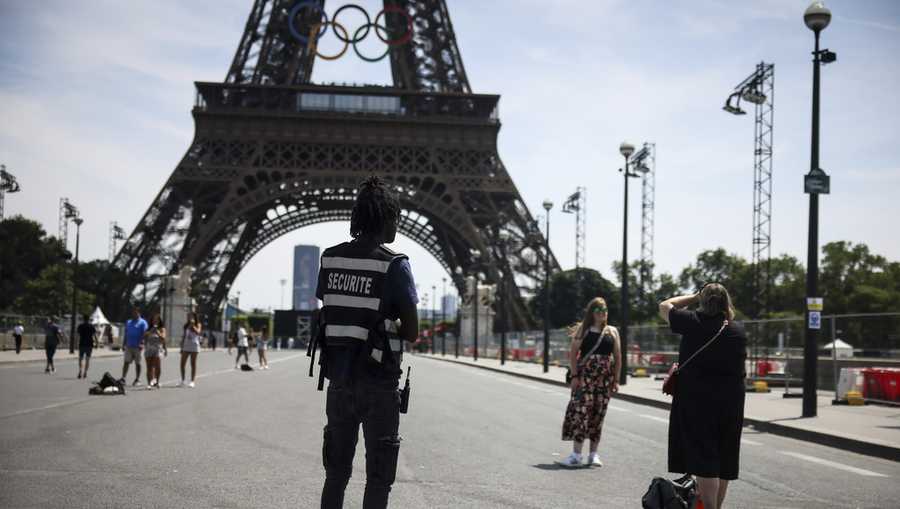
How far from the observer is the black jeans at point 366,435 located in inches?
182

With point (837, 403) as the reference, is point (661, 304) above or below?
above

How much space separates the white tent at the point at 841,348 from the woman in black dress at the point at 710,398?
15.4m

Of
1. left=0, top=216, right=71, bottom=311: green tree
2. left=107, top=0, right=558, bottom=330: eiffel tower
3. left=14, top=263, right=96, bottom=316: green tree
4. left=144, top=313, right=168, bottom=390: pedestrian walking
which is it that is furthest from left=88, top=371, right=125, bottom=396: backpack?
left=0, top=216, right=71, bottom=311: green tree

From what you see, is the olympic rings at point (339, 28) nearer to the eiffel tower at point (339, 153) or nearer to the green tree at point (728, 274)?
the eiffel tower at point (339, 153)

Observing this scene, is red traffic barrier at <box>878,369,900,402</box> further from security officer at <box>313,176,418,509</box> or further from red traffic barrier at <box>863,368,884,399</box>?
security officer at <box>313,176,418,509</box>

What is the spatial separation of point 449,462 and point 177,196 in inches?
1861

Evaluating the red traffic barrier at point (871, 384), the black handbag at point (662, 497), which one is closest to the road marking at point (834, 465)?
the black handbag at point (662, 497)

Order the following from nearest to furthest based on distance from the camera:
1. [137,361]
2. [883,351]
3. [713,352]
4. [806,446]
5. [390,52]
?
[713,352] → [806,446] → [883,351] → [137,361] → [390,52]

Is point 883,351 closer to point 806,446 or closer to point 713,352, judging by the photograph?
point 806,446

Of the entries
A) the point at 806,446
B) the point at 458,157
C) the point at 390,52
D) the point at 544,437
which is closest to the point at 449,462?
the point at 544,437

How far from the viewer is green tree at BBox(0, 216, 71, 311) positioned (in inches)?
2955

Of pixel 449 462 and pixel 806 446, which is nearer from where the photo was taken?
pixel 449 462

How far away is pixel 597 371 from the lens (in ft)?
33.0

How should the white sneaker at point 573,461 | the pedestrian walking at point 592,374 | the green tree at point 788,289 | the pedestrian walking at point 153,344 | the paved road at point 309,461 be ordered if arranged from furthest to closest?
the green tree at point 788,289
the pedestrian walking at point 153,344
the pedestrian walking at point 592,374
the white sneaker at point 573,461
the paved road at point 309,461
